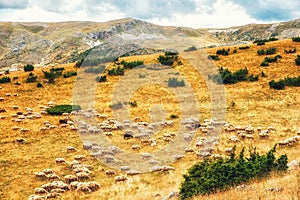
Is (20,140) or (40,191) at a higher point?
(20,140)

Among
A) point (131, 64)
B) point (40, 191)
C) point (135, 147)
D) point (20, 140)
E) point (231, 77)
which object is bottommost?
point (40, 191)

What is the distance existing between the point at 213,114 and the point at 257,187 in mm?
23243

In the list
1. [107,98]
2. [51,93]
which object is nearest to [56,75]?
[51,93]

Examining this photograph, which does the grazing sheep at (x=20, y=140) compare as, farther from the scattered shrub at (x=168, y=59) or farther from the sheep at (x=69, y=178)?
the scattered shrub at (x=168, y=59)

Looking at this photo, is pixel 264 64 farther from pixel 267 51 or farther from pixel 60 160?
pixel 60 160

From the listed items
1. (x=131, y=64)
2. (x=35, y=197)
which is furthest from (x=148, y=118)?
(x=131, y=64)

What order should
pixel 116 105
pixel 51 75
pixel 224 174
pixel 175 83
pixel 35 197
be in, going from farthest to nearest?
pixel 51 75
pixel 175 83
pixel 116 105
pixel 35 197
pixel 224 174

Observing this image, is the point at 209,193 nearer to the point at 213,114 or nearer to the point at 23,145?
the point at 23,145

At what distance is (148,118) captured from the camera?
34.6 m

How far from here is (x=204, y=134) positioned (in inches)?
1107

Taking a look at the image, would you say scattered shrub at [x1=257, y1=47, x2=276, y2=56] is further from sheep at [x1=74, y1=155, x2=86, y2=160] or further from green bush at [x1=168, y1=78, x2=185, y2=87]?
sheep at [x1=74, y1=155, x2=86, y2=160]

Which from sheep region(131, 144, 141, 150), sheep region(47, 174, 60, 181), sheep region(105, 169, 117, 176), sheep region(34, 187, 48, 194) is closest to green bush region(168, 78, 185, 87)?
sheep region(131, 144, 141, 150)

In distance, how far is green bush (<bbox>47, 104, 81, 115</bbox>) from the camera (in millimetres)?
35344

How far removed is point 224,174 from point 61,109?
2589cm
